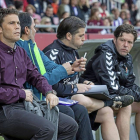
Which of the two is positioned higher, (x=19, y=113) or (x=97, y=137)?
(x=19, y=113)

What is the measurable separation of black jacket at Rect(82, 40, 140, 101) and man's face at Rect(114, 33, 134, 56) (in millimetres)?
62

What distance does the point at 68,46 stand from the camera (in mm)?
4969

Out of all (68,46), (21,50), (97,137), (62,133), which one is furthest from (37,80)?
(97,137)

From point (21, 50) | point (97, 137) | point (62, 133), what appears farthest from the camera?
point (97, 137)

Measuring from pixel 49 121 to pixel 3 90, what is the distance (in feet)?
1.69

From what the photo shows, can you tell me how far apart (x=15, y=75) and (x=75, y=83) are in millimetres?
1245

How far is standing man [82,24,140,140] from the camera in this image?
5094 mm

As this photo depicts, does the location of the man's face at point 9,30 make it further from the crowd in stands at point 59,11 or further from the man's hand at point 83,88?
the crowd in stands at point 59,11

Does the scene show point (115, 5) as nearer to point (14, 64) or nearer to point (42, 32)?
point (42, 32)

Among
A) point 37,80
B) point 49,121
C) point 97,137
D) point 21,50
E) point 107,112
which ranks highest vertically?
point 21,50

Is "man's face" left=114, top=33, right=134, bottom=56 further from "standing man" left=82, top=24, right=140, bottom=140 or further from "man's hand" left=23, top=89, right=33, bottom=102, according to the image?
"man's hand" left=23, top=89, right=33, bottom=102

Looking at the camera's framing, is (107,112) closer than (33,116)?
No

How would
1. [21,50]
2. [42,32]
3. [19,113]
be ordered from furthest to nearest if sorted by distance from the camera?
[42,32]
[21,50]
[19,113]

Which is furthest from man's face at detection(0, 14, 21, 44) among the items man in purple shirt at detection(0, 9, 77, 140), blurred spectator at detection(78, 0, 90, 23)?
blurred spectator at detection(78, 0, 90, 23)
